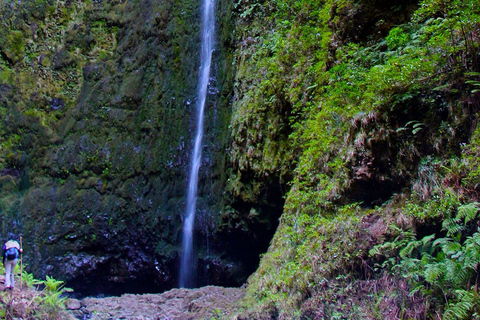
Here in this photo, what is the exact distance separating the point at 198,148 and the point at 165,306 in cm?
500

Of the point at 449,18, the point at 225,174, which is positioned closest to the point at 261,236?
the point at 225,174

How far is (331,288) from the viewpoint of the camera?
4535 millimetres

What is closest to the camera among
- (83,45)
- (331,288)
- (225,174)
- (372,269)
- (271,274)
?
(372,269)

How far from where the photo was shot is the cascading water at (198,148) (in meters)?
11.5

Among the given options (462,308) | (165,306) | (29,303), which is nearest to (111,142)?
(165,306)

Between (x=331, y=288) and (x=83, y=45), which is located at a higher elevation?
(x=83, y=45)

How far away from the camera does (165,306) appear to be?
8539 mm

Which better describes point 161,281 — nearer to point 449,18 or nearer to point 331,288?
point 331,288

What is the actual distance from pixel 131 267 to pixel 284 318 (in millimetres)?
8518

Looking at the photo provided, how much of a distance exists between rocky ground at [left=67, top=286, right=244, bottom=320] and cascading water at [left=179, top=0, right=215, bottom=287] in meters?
2.19

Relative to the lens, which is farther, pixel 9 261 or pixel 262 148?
pixel 262 148

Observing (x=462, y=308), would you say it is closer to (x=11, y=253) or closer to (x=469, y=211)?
(x=469, y=211)

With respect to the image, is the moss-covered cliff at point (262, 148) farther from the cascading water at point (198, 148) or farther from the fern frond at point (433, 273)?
the cascading water at point (198, 148)

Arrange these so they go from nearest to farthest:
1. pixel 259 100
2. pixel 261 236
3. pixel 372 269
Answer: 1. pixel 372 269
2. pixel 259 100
3. pixel 261 236
